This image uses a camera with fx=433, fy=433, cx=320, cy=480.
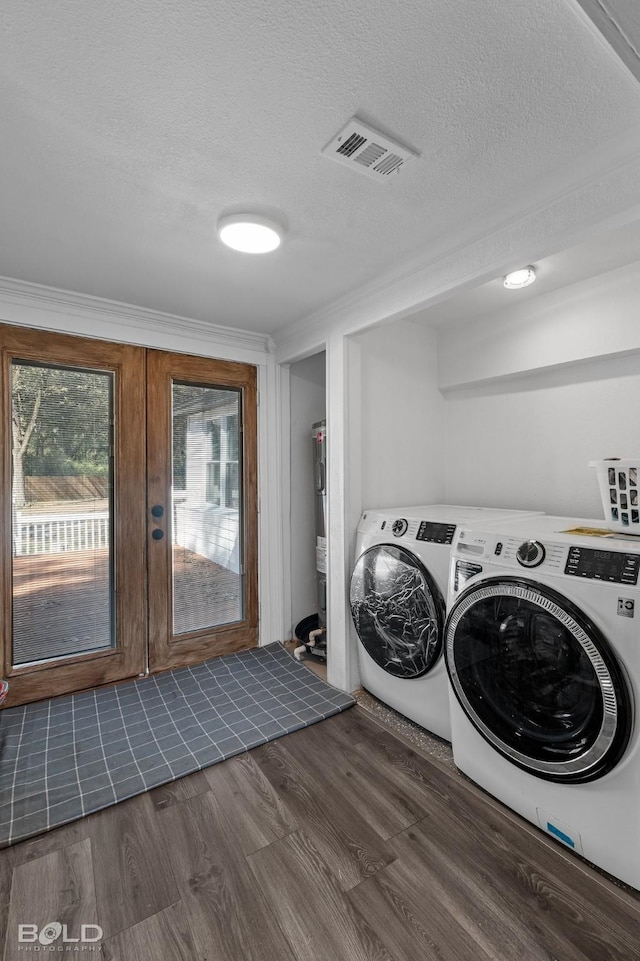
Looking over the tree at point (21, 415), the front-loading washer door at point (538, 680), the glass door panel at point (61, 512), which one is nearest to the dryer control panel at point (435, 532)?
the front-loading washer door at point (538, 680)

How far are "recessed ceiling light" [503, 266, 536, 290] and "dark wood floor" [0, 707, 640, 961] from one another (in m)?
2.32

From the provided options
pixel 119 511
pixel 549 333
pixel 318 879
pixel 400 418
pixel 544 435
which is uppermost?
pixel 549 333

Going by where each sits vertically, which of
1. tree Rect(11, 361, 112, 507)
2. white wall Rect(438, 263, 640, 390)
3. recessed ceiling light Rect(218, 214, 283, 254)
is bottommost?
tree Rect(11, 361, 112, 507)

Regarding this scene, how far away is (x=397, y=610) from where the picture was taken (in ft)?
7.10

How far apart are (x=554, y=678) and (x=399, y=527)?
38.1 inches

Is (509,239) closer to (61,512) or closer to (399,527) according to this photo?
(399,527)

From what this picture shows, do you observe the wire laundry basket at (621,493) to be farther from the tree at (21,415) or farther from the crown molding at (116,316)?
the tree at (21,415)

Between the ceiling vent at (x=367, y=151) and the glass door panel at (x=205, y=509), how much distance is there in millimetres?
1863

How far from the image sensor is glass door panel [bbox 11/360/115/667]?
2.38m

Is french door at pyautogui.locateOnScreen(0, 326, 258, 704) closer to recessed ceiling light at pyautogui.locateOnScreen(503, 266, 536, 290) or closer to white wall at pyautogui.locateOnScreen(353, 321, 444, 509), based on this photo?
white wall at pyautogui.locateOnScreen(353, 321, 444, 509)

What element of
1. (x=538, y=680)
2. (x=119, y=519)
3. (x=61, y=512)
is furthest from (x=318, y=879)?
(x=61, y=512)

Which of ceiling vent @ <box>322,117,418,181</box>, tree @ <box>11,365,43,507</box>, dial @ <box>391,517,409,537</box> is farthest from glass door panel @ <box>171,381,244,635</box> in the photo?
ceiling vent @ <box>322,117,418,181</box>

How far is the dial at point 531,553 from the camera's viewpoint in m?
1.53

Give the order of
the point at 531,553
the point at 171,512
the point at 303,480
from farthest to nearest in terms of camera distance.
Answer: the point at 303,480 < the point at 171,512 < the point at 531,553
